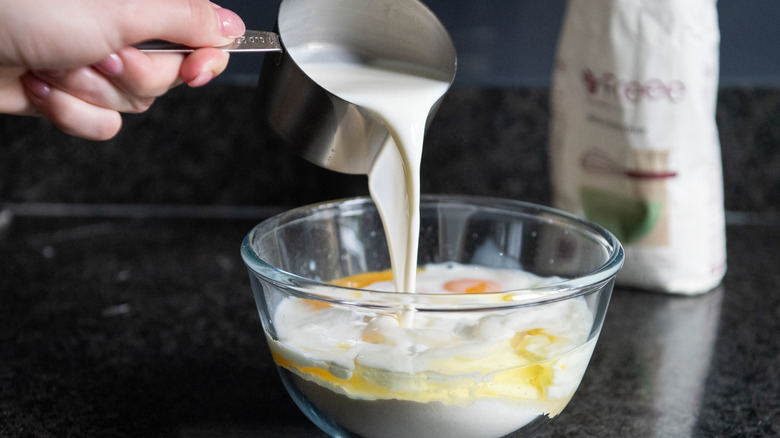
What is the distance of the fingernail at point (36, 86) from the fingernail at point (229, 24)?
0.25 m

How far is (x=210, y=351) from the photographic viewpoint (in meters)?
0.96

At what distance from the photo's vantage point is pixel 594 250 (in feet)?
2.64

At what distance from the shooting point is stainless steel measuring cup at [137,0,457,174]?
2.59 ft

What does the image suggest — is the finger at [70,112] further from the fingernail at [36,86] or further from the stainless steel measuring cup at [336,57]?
the stainless steel measuring cup at [336,57]

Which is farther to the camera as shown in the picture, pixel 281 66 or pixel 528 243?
pixel 528 243

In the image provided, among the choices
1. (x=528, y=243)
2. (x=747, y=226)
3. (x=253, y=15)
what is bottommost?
(x=747, y=226)

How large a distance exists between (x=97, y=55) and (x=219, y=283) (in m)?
0.54

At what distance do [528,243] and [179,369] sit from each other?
1.43 ft

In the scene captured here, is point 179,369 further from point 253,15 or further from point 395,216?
point 253,15

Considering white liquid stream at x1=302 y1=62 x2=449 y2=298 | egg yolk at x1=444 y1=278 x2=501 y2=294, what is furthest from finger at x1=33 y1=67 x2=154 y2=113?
egg yolk at x1=444 y1=278 x2=501 y2=294

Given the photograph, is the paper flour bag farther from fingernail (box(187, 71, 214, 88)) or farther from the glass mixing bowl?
fingernail (box(187, 71, 214, 88))

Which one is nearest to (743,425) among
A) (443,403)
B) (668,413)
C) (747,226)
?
(668,413)

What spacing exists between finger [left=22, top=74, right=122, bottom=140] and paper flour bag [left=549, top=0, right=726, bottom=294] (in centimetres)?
64

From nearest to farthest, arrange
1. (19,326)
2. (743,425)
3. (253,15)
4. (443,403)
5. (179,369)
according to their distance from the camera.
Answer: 1. (443,403)
2. (743,425)
3. (179,369)
4. (19,326)
5. (253,15)
